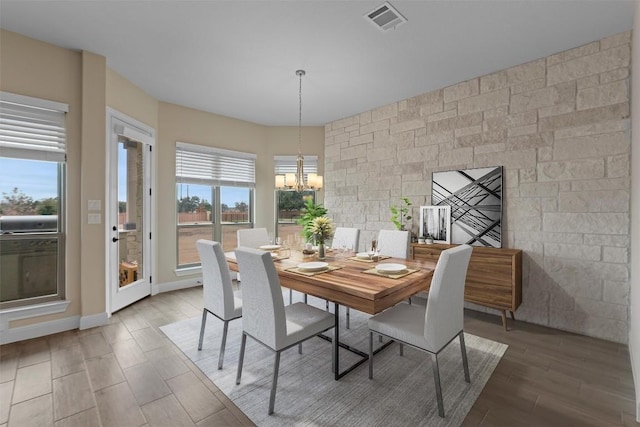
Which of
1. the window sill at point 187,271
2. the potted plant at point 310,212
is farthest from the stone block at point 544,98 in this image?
the window sill at point 187,271

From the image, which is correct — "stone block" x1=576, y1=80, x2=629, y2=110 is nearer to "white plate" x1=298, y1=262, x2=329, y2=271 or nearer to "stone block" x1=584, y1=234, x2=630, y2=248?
"stone block" x1=584, y1=234, x2=630, y2=248

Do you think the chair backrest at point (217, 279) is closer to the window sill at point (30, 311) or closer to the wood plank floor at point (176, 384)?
the wood plank floor at point (176, 384)

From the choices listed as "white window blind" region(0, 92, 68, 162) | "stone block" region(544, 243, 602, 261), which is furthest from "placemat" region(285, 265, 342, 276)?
"white window blind" region(0, 92, 68, 162)

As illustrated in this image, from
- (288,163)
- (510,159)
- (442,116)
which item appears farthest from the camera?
(288,163)

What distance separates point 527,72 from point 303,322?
3.52 metres

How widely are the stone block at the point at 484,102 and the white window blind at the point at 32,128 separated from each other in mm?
4499

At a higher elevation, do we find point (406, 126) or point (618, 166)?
point (406, 126)

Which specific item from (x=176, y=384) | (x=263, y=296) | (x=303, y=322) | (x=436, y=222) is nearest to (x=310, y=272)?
(x=303, y=322)

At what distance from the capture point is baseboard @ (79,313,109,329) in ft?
9.81

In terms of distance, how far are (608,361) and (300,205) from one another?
4483 mm

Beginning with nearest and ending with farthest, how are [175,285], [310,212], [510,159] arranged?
[510,159] < [175,285] < [310,212]

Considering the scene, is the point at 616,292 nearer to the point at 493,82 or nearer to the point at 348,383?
the point at 493,82

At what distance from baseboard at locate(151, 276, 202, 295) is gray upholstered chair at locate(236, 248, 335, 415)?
2.82 m

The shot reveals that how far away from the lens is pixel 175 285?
4.45m
